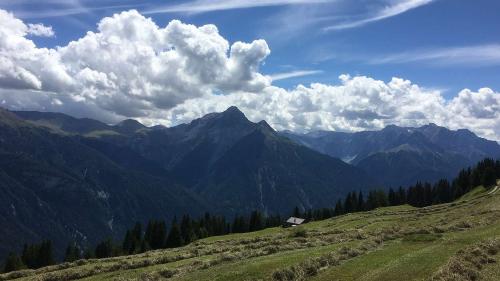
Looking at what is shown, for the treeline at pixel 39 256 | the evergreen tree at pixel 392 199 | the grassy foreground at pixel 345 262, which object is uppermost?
the grassy foreground at pixel 345 262

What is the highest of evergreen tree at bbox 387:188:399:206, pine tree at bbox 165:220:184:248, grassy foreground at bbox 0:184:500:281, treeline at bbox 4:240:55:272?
grassy foreground at bbox 0:184:500:281

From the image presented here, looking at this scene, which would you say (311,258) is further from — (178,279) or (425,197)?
(425,197)

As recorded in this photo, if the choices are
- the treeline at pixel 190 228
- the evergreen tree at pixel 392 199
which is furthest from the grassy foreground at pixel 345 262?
the evergreen tree at pixel 392 199

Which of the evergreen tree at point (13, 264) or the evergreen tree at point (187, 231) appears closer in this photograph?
the evergreen tree at point (13, 264)

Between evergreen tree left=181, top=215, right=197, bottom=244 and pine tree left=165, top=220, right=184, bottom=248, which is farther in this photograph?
evergreen tree left=181, top=215, right=197, bottom=244

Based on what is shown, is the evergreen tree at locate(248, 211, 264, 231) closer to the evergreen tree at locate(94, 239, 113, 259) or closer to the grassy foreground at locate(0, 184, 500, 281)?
the evergreen tree at locate(94, 239, 113, 259)

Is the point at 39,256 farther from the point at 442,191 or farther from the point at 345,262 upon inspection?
the point at 442,191

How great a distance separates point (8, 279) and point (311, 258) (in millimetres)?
28021

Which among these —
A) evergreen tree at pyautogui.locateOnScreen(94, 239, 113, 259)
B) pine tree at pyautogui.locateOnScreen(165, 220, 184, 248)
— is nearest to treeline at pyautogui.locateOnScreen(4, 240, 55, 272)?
evergreen tree at pyautogui.locateOnScreen(94, 239, 113, 259)

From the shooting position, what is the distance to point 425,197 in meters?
186

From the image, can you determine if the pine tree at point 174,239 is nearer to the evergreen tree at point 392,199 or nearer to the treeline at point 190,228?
the treeline at point 190,228

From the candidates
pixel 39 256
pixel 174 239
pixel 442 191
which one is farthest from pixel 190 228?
pixel 442 191

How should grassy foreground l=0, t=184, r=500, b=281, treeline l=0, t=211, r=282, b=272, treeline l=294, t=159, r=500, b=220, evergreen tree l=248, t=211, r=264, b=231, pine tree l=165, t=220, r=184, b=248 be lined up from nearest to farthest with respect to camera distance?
grassy foreground l=0, t=184, r=500, b=281 < treeline l=0, t=211, r=282, b=272 < pine tree l=165, t=220, r=184, b=248 < treeline l=294, t=159, r=500, b=220 < evergreen tree l=248, t=211, r=264, b=231

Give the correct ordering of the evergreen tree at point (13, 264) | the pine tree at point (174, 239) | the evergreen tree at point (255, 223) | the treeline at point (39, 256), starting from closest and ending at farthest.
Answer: the evergreen tree at point (13, 264), the treeline at point (39, 256), the pine tree at point (174, 239), the evergreen tree at point (255, 223)
